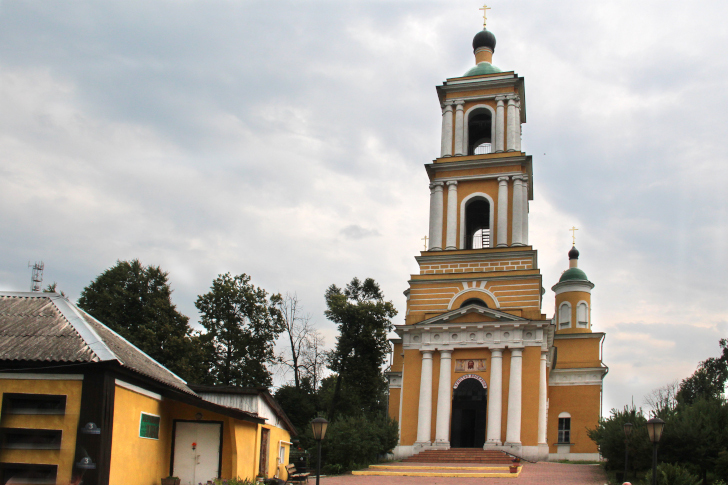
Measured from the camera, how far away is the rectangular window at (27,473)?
12.8 m

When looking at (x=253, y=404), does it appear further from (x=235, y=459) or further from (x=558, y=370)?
(x=558, y=370)

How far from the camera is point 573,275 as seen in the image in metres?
44.2

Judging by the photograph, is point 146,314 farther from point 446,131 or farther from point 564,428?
point 564,428

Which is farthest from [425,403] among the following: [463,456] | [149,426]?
[149,426]

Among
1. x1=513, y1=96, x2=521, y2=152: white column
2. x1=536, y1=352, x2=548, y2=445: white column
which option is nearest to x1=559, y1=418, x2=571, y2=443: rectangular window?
x1=536, y1=352, x2=548, y2=445: white column

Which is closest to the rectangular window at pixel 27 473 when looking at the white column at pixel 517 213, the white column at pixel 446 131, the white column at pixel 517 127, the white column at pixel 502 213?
the white column at pixel 502 213

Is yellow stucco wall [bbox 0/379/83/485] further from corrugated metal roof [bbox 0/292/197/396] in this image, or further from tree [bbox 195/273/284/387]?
tree [bbox 195/273/284/387]

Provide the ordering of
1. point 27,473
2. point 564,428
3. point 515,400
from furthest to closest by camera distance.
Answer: point 564,428, point 515,400, point 27,473

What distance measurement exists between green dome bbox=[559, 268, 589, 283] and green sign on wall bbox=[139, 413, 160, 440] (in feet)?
110

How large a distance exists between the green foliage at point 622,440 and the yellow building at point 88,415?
11.6 meters

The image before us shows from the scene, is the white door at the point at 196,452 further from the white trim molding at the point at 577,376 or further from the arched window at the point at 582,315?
the arched window at the point at 582,315

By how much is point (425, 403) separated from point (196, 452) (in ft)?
53.4

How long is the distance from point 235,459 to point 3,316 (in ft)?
20.2

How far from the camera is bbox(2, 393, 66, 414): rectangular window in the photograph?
1312cm
